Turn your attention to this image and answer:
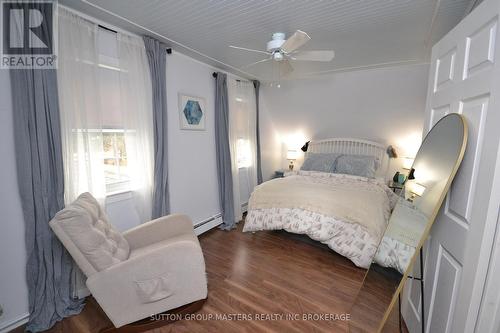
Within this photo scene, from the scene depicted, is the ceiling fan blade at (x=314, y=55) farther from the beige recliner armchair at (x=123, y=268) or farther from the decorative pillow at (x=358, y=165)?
the decorative pillow at (x=358, y=165)

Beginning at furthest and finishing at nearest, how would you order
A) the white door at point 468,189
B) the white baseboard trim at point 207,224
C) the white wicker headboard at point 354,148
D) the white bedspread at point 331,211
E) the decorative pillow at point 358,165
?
the white wicker headboard at point 354,148
the decorative pillow at point 358,165
the white baseboard trim at point 207,224
the white bedspread at point 331,211
the white door at point 468,189

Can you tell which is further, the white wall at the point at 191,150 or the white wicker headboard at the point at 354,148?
the white wicker headboard at the point at 354,148

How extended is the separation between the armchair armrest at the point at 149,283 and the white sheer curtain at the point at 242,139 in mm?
1913

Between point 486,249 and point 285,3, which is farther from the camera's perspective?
point 285,3

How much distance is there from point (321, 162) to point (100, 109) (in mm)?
3135

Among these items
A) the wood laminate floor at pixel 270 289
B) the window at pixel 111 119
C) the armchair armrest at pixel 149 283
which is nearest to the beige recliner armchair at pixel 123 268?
the armchair armrest at pixel 149 283

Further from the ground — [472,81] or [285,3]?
[285,3]

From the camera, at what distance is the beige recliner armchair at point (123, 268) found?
1343 mm

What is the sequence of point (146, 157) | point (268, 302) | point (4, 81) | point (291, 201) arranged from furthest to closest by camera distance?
point (291, 201) < point (146, 157) < point (268, 302) < point (4, 81)

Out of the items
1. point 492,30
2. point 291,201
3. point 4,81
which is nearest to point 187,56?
point 4,81

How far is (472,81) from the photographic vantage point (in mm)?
1007

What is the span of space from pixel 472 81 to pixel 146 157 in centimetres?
247

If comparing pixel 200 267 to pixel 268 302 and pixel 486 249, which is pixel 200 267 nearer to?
pixel 268 302

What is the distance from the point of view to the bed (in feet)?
7.19
